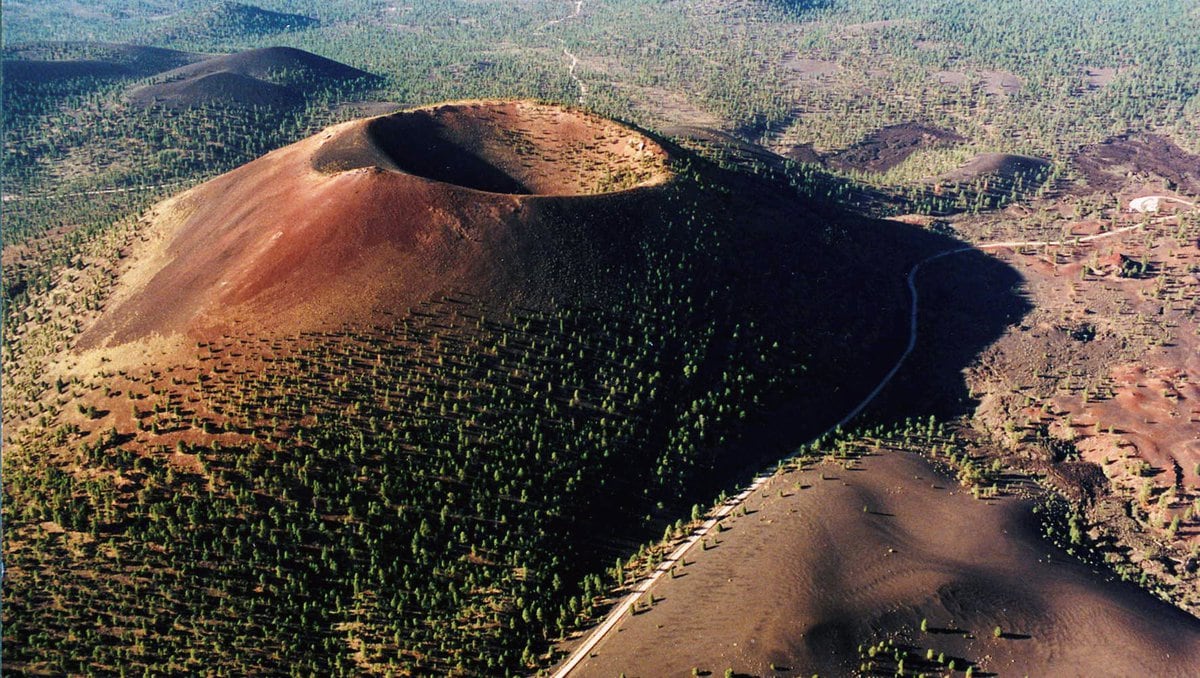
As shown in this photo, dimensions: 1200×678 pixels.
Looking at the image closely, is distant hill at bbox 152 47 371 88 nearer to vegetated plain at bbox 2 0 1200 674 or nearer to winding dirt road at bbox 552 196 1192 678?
vegetated plain at bbox 2 0 1200 674

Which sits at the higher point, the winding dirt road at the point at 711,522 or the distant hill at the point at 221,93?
the distant hill at the point at 221,93

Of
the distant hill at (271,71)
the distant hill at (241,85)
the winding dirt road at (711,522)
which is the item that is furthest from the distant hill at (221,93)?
the winding dirt road at (711,522)

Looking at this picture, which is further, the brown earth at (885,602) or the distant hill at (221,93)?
the distant hill at (221,93)

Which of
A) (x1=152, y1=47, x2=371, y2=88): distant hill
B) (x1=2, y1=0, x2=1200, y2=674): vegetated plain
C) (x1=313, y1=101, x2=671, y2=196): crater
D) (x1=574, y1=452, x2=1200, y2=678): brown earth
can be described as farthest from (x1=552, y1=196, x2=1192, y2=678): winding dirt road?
(x1=152, y1=47, x2=371, y2=88): distant hill

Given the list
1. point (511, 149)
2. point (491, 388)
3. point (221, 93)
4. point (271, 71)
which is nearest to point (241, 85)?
point (221, 93)

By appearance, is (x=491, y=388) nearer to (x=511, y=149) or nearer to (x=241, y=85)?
(x=511, y=149)

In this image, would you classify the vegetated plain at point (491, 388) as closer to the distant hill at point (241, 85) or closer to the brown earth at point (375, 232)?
the brown earth at point (375, 232)
